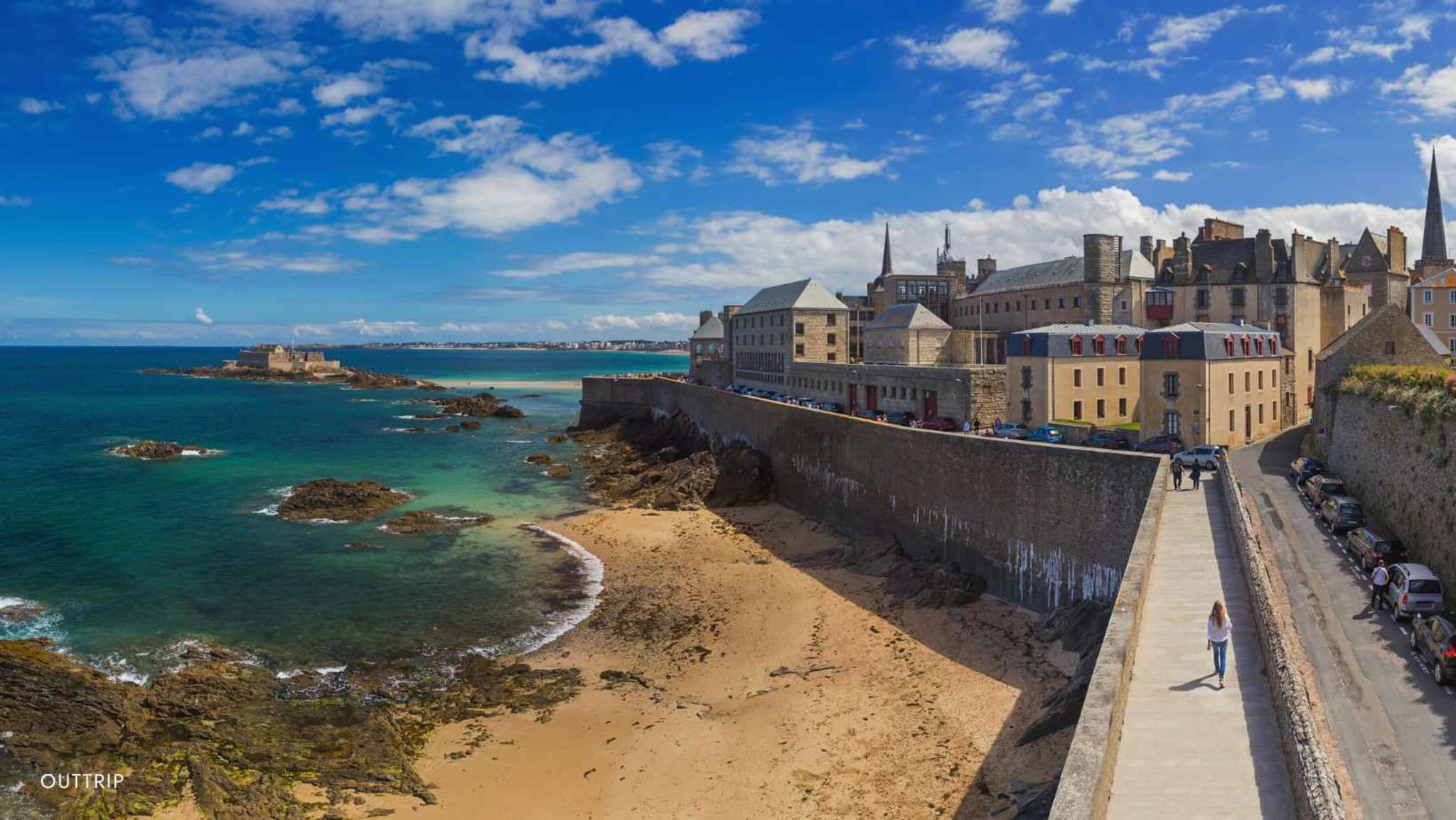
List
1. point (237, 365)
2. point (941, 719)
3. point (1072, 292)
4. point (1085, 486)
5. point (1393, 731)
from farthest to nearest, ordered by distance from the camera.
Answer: point (237, 365) → point (1072, 292) → point (1085, 486) → point (941, 719) → point (1393, 731)

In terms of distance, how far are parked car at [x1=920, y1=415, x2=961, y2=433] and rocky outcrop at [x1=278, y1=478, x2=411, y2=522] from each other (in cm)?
2640

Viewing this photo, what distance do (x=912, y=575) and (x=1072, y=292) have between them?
32.9 metres

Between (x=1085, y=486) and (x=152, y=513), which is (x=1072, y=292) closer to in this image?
(x=1085, y=486)

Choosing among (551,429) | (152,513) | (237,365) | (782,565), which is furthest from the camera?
(237,365)

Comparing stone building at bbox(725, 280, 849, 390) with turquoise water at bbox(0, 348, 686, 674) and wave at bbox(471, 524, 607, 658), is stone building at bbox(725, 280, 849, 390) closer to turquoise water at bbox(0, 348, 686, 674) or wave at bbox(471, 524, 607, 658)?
turquoise water at bbox(0, 348, 686, 674)

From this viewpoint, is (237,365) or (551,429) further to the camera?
(237,365)

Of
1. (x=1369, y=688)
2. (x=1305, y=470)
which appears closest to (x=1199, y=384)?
(x=1305, y=470)

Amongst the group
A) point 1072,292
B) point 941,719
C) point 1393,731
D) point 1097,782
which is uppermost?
point 1072,292

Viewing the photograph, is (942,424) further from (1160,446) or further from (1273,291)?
(1273,291)

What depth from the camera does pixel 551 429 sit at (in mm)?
78250

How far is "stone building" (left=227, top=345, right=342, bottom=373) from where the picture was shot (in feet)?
507

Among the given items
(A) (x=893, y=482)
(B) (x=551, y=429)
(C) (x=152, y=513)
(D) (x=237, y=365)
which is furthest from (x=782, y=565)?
(D) (x=237, y=365)

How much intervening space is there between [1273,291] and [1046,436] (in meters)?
23.1

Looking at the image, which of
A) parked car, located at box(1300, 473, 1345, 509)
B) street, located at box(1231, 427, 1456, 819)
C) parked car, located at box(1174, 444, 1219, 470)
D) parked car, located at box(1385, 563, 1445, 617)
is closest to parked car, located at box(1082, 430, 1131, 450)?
parked car, located at box(1174, 444, 1219, 470)
